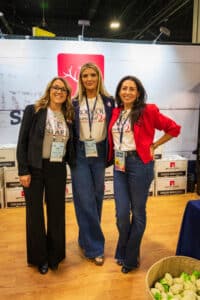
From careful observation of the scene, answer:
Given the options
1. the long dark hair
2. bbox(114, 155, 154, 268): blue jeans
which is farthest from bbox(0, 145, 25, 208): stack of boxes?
the long dark hair

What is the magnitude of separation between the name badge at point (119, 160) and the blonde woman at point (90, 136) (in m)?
0.19

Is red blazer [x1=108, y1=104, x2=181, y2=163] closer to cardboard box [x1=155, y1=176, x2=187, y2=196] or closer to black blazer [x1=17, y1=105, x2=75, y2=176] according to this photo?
black blazer [x1=17, y1=105, x2=75, y2=176]

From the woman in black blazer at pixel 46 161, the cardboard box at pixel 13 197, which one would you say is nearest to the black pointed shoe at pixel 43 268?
the woman in black blazer at pixel 46 161

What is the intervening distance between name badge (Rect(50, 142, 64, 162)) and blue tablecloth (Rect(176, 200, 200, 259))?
886 mm

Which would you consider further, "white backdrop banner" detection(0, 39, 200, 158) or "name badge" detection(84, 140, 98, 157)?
"white backdrop banner" detection(0, 39, 200, 158)

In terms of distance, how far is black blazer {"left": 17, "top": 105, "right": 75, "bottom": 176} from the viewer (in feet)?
6.23

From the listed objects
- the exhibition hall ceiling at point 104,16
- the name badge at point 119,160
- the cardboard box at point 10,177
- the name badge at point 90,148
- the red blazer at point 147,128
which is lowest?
the cardboard box at point 10,177

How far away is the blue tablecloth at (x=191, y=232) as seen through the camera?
5.29 ft

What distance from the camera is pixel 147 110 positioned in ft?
6.17

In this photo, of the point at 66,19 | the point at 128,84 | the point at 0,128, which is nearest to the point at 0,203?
the point at 0,128

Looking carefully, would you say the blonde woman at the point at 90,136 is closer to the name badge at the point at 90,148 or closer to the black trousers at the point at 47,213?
the name badge at the point at 90,148

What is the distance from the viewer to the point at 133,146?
188 cm

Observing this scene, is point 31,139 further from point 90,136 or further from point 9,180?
point 9,180

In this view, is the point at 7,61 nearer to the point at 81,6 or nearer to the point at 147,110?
the point at 147,110
